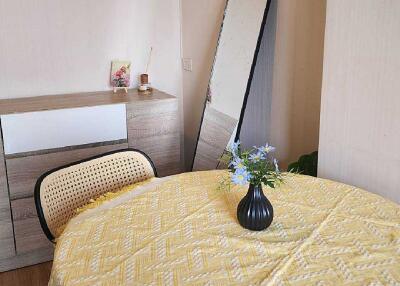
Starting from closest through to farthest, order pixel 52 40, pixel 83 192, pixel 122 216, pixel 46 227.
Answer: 1. pixel 122 216
2. pixel 46 227
3. pixel 83 192
4. pixel 52 40

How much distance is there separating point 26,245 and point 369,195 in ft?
6.67

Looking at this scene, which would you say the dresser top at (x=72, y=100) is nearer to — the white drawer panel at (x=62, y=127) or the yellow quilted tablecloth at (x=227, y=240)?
the white drawer panel at (x=62, y=127)

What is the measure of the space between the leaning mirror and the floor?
124 centimetres

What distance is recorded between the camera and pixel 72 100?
9.31 ft

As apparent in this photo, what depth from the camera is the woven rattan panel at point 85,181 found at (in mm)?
1744

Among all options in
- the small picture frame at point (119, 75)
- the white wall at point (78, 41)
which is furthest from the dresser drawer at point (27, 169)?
the small picture frame at point (119, 75)

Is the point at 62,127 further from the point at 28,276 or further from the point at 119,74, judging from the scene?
the point at 28,276

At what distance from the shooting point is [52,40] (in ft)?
9.60

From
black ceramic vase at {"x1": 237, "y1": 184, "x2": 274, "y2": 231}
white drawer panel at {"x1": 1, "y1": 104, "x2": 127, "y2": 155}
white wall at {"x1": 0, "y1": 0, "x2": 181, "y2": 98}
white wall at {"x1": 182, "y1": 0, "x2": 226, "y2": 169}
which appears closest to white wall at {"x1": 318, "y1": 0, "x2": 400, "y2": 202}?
black ceramic vase at {"x1": 237, "y1": 184, "x2": 274, "y2": 231}

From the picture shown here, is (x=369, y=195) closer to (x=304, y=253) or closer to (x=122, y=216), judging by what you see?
(x=304, y=253)

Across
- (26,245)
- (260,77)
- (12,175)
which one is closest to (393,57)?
(260,77)

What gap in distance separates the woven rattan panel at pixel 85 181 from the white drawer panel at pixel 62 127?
824mm

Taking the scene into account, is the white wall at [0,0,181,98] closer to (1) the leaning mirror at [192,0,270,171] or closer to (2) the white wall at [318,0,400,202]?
(1) the leaning mirror at [192,0,270,171]

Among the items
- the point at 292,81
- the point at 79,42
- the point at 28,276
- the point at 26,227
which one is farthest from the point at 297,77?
the point at 28,276
